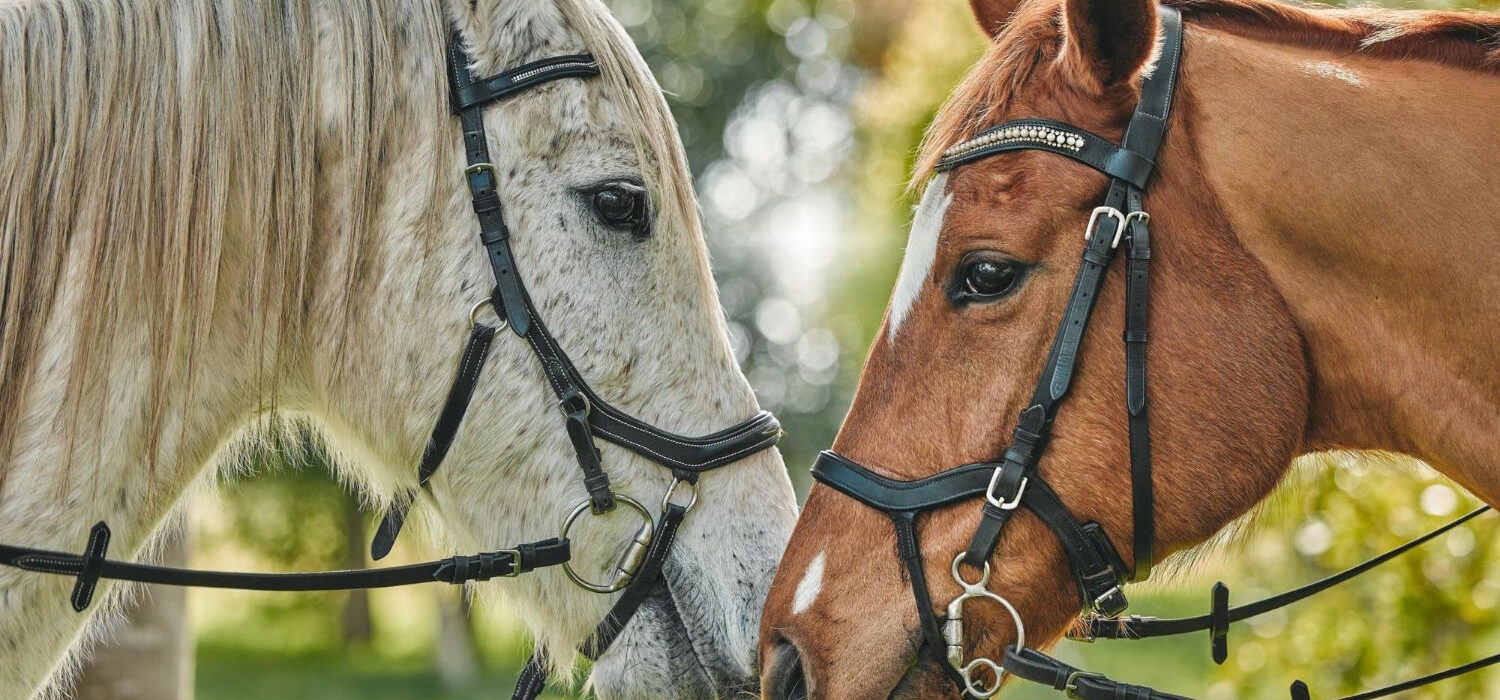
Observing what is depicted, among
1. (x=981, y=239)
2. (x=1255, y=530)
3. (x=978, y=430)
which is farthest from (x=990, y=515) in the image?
(x=1255, y=530)

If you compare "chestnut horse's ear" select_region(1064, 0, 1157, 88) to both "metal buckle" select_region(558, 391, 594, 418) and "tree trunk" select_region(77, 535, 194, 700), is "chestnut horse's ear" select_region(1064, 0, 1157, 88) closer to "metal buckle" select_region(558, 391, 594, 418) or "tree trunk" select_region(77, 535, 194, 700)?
"metal buckle" select_region(558, 391, 594, 418)

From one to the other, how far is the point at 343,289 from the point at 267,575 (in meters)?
0.66

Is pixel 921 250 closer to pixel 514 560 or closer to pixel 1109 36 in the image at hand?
pixel 1109 36

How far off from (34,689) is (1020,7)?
106 inches

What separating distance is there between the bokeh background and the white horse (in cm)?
410

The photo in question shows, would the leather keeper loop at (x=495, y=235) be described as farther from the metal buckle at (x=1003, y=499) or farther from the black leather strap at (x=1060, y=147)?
the metal buckle at (x=1003, y=499)

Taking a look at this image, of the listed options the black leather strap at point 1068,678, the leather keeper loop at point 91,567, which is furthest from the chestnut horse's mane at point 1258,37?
the leather keeper loop at point 91,567

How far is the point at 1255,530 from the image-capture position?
8.66ft

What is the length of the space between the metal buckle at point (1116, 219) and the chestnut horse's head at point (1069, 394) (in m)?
0.03

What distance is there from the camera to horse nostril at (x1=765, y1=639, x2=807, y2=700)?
239cm

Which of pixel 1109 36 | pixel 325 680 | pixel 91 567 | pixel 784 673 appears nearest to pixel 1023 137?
pixel 1109 36

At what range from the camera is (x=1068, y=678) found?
229 centimetres

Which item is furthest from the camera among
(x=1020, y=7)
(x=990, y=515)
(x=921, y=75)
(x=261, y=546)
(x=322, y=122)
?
(x=261, y=546)

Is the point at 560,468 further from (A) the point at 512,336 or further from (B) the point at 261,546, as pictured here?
(B) the point at 261,546
